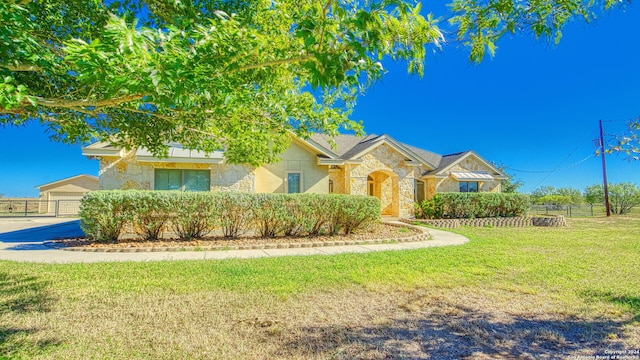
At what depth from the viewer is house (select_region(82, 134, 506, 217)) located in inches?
533

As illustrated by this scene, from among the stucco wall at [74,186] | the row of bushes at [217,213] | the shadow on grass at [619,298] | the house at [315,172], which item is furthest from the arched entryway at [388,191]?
the stucco wall at [74,186]

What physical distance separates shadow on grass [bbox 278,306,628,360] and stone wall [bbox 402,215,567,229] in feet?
43.2

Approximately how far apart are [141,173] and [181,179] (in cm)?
Answer: 157

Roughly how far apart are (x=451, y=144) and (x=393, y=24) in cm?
3540

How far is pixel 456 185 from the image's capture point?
2320 cm

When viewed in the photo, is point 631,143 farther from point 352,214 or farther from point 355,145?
point 355,145

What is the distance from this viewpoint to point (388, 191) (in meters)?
20.6

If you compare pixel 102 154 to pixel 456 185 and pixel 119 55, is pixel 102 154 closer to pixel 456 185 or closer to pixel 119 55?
pixel 119 55

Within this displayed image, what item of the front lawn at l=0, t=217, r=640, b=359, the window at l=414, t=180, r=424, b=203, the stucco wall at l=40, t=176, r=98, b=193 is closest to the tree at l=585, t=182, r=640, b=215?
Answer: the window at l=414, t=180, r=424, b=203

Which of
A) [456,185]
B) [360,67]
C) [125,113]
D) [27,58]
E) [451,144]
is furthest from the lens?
[451,144]

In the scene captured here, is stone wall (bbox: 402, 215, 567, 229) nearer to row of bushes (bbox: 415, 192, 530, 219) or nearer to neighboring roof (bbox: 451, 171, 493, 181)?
row of bushes (bbox: 415, 192, 530, 219)

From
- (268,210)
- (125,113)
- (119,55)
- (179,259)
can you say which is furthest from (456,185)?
(119,55)

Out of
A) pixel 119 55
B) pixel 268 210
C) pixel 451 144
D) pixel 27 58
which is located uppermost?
pixel 451 144

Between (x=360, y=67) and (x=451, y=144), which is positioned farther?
(x=451, y=144)
